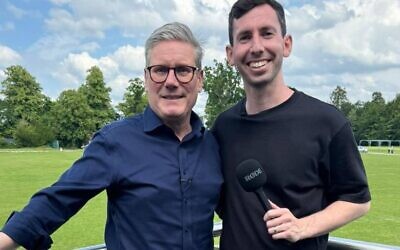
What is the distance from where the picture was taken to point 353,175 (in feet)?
8.48

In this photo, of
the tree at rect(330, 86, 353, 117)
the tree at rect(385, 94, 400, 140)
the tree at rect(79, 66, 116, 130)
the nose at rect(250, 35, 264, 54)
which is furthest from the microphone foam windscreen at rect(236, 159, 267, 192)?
the tree at rect(330, 86, 353, 117)

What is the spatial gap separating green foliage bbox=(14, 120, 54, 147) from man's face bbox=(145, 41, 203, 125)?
71605mm

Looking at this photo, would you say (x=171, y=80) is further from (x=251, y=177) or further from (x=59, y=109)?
(x=59, y=109)

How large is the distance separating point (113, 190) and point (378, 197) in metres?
17.1

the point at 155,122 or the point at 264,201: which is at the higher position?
the point at 155,122

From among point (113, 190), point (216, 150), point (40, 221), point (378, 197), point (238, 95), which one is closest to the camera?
point (40, 221)

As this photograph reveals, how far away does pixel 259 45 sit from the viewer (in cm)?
264

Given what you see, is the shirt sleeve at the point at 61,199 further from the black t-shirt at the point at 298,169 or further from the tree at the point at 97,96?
the tree at the point at 97,96

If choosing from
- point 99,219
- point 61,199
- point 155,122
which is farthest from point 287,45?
point 99,219

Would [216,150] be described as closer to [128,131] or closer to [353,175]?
[128,131]

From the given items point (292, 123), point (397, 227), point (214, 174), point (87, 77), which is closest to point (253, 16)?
point (292, 123)

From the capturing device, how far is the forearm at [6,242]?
1.94 meters

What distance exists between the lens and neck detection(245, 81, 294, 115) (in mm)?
2762

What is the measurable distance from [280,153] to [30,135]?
237 feet
